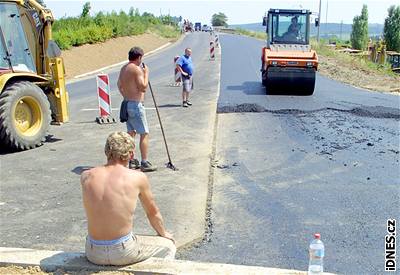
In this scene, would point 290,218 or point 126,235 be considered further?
point 290,218

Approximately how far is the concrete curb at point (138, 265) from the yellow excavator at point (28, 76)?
4.92 metres

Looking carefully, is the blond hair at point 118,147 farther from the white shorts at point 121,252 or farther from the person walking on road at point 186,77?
the person walking on road at point 186,77

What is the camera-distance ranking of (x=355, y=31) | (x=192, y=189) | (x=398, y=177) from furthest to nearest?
(x=355, y=31) → (x=398, y=177) → (x=192, y=189)

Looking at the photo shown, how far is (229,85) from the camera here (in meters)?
18.5

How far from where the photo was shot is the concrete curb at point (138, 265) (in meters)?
4.14

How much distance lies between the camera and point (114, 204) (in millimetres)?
4031

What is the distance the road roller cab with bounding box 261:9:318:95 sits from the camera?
1550cm

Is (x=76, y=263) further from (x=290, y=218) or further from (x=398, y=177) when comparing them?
(x=398, y=177)

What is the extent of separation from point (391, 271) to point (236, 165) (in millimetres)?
3961

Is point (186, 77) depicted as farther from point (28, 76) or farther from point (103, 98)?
point (28, 76)

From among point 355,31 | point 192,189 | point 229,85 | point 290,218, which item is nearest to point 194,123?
point 192,189

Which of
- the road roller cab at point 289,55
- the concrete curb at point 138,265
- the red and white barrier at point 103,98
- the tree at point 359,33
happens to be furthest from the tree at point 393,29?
the concrete curb at point 138,265

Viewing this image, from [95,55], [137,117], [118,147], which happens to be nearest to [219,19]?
[95,55]

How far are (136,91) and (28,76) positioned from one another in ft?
10.6
